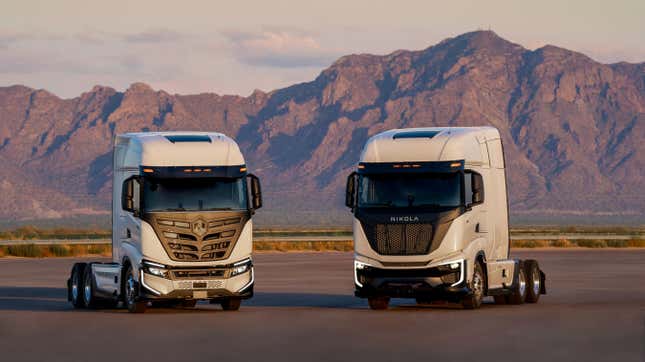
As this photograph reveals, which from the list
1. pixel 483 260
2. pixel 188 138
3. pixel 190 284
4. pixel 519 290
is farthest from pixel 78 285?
pixel 519 290


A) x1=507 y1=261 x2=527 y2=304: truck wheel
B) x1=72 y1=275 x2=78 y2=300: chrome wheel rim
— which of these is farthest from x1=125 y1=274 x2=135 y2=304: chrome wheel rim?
x1=507 y1=261 x2=527 y2=304: truck wheel

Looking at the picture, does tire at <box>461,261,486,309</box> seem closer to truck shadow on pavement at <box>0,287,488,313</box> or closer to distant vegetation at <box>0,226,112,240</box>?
truck shadow on pavement at <box>0,287,488,313</box>

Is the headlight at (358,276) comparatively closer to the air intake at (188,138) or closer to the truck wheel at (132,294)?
the air intake at (188,138)

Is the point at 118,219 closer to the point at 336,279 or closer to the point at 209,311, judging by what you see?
the point at 209,311

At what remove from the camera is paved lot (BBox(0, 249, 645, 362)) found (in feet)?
57.0

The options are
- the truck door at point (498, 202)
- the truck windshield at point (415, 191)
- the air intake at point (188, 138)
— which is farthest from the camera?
the truck door at point (498, 202)

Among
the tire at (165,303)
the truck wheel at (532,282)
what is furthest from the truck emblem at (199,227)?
the truck wheel at (532,282)

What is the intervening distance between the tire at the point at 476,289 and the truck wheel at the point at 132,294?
19.5ft

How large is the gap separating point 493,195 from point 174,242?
623 cm

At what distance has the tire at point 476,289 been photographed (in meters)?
25.1

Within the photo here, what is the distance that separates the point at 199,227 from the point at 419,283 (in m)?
4.08

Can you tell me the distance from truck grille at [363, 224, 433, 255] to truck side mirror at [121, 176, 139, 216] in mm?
4345

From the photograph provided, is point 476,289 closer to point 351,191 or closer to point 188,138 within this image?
point 351,191

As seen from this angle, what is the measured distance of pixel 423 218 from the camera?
24.6 meters
